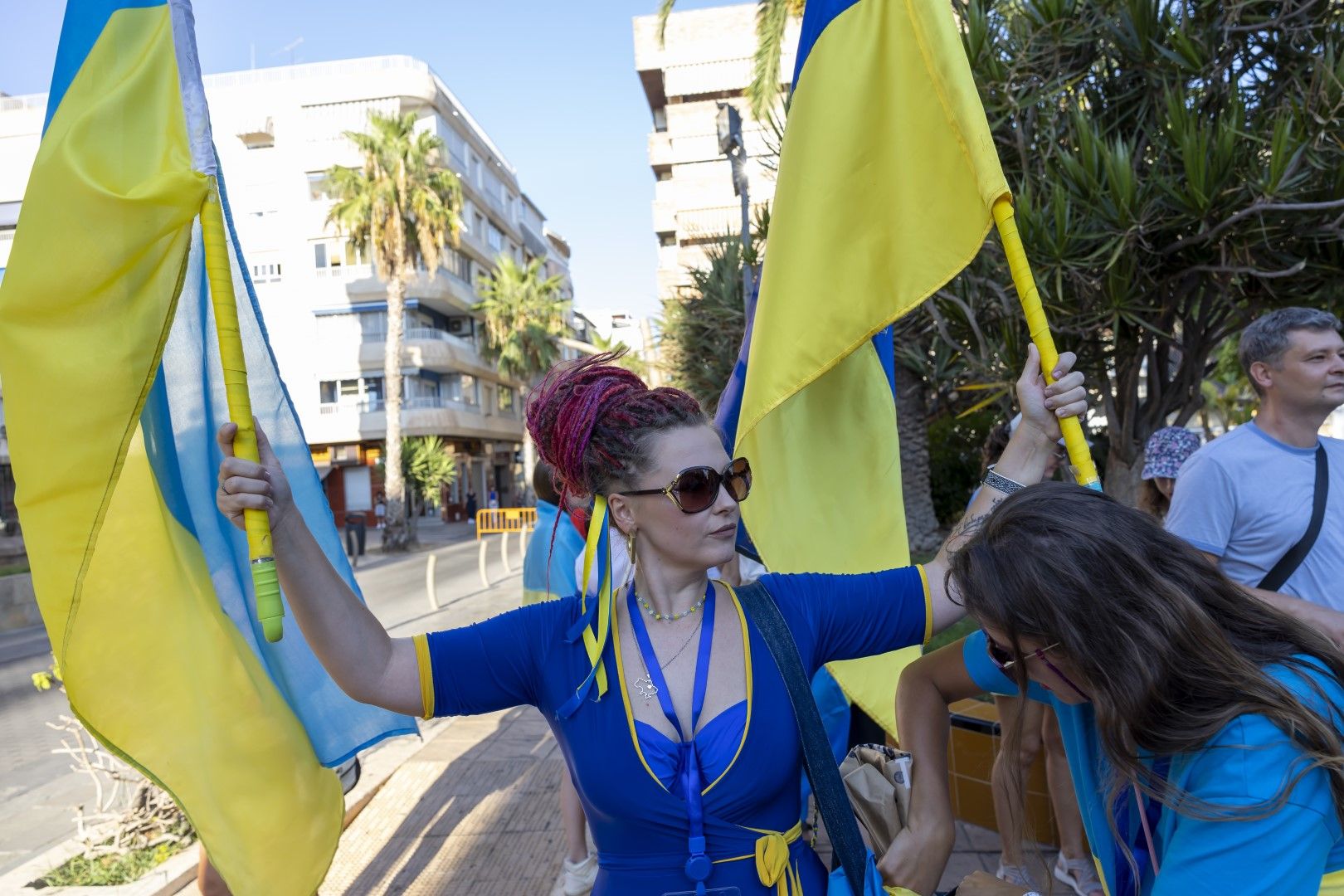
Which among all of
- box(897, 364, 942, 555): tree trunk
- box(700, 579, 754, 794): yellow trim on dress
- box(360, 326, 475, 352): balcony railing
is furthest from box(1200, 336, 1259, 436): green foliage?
box(360, 326, 475, 352): balcony railing

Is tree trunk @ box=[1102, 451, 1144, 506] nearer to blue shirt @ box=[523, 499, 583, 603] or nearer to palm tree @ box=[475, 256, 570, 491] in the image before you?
blue shirt @ box=[523, 499, 583, 603]

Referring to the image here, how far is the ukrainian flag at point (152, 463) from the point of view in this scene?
1836 millimetres

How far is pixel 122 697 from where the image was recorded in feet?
6.63

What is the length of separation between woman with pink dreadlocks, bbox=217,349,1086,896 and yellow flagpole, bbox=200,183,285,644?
4cm

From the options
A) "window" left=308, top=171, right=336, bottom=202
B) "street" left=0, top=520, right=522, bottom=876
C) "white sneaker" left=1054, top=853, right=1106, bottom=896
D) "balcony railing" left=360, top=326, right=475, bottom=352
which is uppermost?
"window" left=308, top=171, right=336, bottom=202

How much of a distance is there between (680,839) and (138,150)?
1774 mm

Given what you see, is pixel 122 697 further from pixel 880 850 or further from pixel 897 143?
pixel 897 143

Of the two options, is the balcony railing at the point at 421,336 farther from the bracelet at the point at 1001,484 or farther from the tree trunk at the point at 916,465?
the bracelet at the point at 1001,484

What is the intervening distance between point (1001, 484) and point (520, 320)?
36.6 metres

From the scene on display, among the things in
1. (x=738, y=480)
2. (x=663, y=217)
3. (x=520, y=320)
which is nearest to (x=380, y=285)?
(x=520, y=320)

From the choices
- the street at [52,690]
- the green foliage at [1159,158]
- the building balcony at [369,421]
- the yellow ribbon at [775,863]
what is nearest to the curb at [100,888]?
the street at [52,690]

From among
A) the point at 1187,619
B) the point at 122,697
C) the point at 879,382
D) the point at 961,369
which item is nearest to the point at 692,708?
the point at 1187,619

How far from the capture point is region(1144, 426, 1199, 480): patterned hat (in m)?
4.30

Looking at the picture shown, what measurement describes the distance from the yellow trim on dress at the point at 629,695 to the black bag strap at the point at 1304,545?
6.68ft
